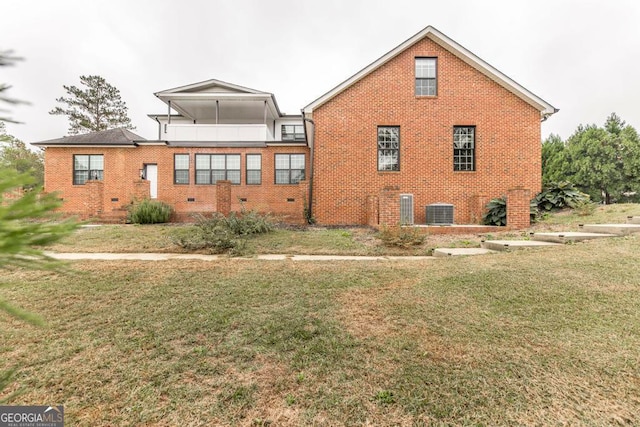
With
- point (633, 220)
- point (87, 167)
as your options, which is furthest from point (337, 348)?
point (87, 167)

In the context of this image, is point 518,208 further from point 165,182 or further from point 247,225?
point 165,182

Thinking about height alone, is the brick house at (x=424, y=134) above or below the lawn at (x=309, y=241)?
above

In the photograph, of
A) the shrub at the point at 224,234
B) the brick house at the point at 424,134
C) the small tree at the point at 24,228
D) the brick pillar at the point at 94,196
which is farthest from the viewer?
the brick pillar at the point at 94,196

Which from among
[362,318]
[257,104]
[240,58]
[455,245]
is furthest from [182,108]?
[362,318]

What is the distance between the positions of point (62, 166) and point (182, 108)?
22.7ft

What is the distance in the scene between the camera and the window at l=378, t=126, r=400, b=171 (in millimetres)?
12336

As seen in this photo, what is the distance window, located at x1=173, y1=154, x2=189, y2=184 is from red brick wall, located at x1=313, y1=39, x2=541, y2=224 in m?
7.58

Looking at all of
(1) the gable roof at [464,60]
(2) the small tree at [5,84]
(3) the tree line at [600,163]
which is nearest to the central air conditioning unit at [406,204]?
(1) the gable roof at [464,60]

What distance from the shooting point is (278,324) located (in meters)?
3.27

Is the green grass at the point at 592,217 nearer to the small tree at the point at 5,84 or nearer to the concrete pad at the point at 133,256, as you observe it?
the concrete pad at the point at 133,256

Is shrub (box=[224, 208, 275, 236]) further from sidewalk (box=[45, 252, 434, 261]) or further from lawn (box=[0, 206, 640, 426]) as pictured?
lawn (box=[0, 206, 640, 426])

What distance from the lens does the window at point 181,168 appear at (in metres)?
15.2

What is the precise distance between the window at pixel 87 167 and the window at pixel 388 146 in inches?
576

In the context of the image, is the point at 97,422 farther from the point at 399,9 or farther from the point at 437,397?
the point at 399,9
